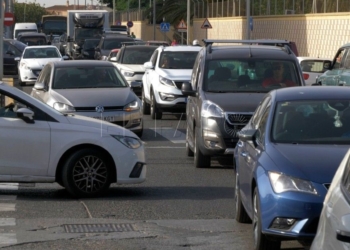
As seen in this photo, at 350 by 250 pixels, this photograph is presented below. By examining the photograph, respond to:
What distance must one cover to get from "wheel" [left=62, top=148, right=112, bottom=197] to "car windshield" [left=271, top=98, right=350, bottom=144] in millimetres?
3158

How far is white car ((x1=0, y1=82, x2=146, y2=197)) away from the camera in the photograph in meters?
11.1

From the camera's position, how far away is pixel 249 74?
48.3 feet

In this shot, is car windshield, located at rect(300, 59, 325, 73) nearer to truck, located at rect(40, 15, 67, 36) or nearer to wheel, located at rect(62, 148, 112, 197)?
wheel, located at rect(62, 148, 112, 197)

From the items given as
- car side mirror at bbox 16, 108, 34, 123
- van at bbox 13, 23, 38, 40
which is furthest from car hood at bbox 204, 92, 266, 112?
van at bbox 13, 23, 38, 40

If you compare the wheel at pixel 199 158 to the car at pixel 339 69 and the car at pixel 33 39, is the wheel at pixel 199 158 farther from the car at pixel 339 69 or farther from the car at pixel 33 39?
the car at pixel 33 39

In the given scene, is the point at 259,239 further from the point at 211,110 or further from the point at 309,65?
the point at 309,65

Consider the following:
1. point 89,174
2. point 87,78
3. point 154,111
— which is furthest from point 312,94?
point 154,111

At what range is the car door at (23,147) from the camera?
11.0m

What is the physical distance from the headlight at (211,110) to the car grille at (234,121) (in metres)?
0.13

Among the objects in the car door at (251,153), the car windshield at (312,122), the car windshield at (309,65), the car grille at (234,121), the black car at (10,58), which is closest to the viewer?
the car door at (251,153)

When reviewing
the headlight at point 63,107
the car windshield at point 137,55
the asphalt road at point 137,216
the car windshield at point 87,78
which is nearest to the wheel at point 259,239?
the asphalt road at point 137,216

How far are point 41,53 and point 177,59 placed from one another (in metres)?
14.6

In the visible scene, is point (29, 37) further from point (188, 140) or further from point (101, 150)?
point (101, 150)

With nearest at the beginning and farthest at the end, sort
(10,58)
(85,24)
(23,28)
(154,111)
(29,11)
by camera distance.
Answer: (154,111)
(10,58)
(85,24)
(23,28)
(29,11)
